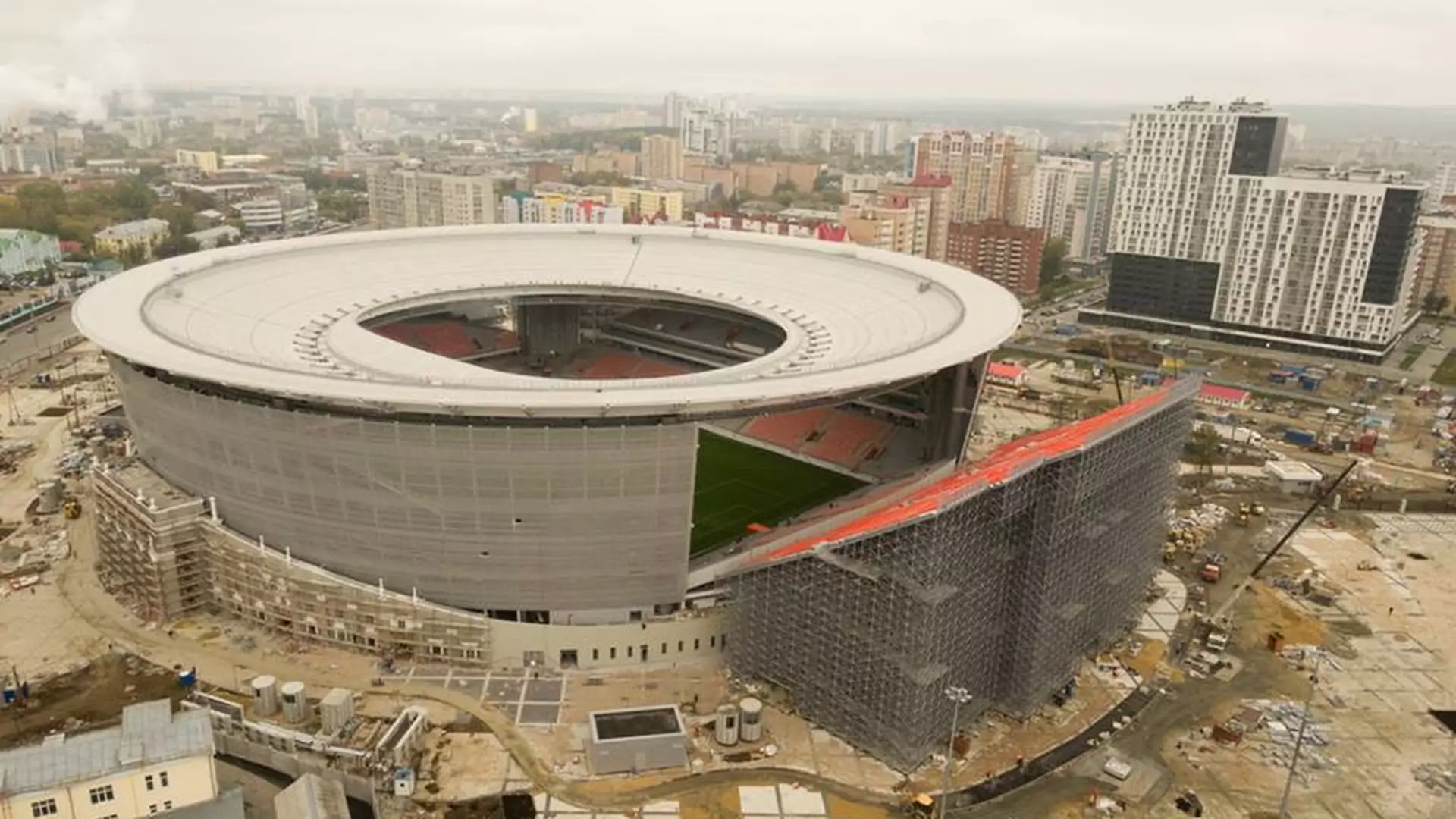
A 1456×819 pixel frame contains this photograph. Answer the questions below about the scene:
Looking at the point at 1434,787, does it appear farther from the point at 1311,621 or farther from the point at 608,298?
the point at 608,298

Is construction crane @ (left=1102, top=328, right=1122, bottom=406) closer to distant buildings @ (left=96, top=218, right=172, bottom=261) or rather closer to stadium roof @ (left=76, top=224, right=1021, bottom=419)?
stadium roof @ (left=76, top=224, right=1021, bottom=419)

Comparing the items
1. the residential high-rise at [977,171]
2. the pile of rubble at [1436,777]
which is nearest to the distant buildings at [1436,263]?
the residential high-rise at [977,171]

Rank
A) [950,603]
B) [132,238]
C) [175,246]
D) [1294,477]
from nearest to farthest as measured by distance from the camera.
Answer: [950,603], [1294,477], [132,238], [175,246]

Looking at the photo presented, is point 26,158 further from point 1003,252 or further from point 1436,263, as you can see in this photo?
point 1436,263

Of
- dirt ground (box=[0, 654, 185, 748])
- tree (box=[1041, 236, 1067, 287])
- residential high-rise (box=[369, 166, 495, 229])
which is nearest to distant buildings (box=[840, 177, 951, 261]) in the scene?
tree (box=[1041, 236, 1067, 287])

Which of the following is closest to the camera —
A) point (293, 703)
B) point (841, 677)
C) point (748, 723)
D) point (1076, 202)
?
point (748, 723)

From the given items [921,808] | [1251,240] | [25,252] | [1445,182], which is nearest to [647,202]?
[25,252]
